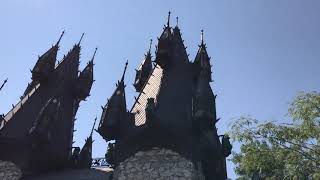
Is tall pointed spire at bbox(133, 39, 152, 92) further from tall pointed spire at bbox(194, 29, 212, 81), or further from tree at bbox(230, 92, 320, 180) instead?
tree at bbox(230, 92, 320, 180)

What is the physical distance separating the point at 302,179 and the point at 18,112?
15.2 meters

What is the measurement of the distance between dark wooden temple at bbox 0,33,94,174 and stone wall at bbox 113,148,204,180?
223 inches

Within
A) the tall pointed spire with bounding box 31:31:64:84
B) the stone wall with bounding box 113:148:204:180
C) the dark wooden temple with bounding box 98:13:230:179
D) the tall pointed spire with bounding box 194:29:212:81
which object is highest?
the tall pointed spire with bounding box 31:31:64:84

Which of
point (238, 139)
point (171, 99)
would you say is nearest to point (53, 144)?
point (171, 99)

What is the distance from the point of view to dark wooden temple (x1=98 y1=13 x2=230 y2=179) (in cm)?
1786

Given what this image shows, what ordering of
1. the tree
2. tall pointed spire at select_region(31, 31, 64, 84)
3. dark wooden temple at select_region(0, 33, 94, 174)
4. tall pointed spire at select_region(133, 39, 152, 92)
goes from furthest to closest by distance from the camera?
tall pointed spire at select_region(31, 31, 64, 84), tall pointed spire at select_region(133, 39, 152, 92), dark wooden temple at select_region(0, 33, 94, 174), the tree

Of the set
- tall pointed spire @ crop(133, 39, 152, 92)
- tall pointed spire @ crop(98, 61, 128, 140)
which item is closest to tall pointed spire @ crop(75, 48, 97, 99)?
tall pointed spire @ crop(133, 39, 152, 92)

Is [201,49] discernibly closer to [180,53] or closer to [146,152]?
[180,53]

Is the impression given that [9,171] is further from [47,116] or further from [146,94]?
[146,94]

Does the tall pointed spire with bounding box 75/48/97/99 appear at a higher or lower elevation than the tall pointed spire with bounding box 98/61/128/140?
higher

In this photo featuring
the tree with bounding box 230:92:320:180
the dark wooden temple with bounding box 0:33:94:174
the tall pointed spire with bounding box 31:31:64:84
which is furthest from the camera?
the tall pointed spire with bounding box 31:31:64:84

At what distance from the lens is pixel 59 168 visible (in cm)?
2334

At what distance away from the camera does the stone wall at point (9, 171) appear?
20.6 metres

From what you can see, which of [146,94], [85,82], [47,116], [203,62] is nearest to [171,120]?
[146,94]
